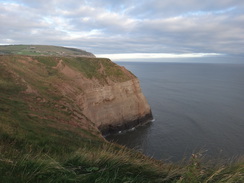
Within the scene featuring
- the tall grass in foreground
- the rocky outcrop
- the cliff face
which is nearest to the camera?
the tall grass in foreground

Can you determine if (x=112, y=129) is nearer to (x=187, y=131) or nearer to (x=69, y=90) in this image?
(x=69, y=90)

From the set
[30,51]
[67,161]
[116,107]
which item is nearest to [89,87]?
[116,107]

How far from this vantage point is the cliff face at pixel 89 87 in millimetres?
33688

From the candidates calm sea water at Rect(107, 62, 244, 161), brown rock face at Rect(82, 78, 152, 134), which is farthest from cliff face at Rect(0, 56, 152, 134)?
calm sea water at Rect(107, 62, 244, 161)

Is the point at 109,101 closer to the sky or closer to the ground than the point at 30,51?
closer to the ground

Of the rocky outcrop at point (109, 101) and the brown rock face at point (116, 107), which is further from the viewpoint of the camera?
the brown rock face at point (116, 107)

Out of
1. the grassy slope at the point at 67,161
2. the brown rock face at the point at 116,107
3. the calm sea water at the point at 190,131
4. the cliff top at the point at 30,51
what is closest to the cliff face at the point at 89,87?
the brown rock face at the point at 116,107

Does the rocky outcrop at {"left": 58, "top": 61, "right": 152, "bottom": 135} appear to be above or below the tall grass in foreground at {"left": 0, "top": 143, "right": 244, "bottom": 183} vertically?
below

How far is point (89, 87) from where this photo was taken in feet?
138

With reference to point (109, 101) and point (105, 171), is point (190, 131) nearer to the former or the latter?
point (109, 101)

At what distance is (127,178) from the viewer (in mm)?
5117

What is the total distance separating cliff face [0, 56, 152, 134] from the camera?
111 ft

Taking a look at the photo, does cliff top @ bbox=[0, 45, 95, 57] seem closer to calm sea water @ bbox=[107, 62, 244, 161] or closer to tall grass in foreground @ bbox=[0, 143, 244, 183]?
calm sea water @ bbox=[107, 62, 244, 161]

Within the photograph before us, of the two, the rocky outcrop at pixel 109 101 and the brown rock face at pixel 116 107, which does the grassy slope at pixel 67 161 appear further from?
the brown rock face at pixel 116 107
